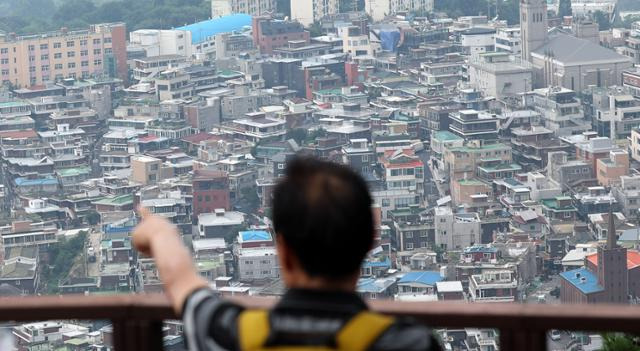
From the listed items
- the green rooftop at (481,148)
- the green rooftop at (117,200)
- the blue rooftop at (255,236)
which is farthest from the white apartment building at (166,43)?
the blue rooftop at (255,236)

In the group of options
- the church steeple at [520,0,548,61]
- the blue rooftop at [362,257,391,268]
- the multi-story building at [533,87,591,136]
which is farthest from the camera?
the church steeple at [520,0,548,61]

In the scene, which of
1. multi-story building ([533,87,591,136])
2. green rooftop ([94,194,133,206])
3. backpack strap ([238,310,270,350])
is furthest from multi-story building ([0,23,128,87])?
backpack strap ([238,310,270,350])

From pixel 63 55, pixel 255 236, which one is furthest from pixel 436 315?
pixel 63 55

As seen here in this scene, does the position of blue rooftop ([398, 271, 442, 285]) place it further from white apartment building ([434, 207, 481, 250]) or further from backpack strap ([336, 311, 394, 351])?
backpack strap ([336, 311, 394, 351])

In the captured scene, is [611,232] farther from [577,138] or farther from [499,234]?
[577,138]

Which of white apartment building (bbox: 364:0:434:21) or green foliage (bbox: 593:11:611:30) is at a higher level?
white apartment building (bbox: 364:0:434:21)

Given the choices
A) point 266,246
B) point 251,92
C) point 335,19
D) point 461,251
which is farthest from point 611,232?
point 335,19
